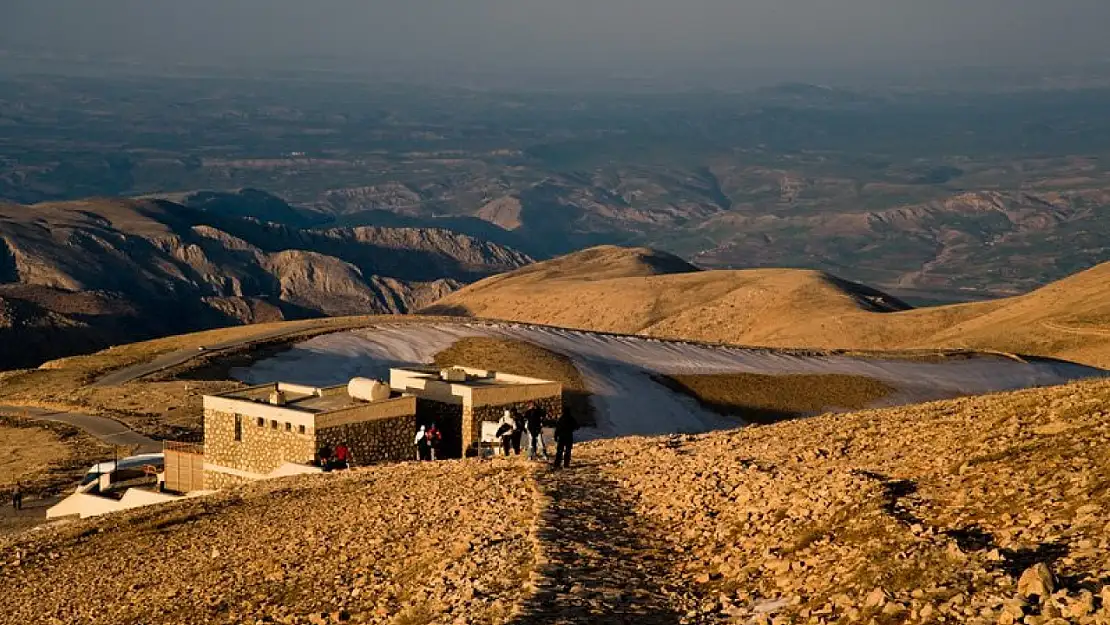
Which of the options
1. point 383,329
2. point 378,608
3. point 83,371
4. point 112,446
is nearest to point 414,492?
point 378,608

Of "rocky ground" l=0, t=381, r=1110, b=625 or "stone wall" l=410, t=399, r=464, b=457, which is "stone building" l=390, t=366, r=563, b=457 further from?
"rocky ground" l=0, t=381, r=1110, b=625

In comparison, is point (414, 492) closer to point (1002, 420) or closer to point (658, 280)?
point (1002, 420)

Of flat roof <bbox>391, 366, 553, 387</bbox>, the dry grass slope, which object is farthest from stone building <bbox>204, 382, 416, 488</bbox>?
the dry grass slope

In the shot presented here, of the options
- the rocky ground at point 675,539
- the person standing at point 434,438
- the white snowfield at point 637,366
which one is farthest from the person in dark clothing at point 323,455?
the white snowfield at point 637,366

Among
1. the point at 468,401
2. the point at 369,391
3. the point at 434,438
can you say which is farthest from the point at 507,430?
the point at 369,391

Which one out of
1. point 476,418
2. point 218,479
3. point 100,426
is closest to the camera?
point 218,479

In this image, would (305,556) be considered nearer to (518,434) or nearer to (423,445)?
(518,434)

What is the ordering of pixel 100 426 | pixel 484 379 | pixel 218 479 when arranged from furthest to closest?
pixel 100 426 < pixel 484 379 < pixel 218 479
